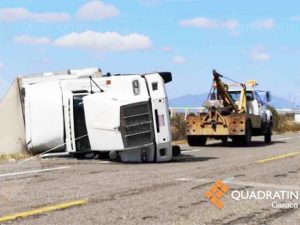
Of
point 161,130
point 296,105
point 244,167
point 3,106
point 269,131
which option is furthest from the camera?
point 296,105

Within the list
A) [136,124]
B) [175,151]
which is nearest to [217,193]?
[136,124]

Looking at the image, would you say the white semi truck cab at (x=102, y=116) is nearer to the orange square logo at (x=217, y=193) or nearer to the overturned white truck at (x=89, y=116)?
the overturned white truck at (x=89, y=116)

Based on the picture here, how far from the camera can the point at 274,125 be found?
37.0m

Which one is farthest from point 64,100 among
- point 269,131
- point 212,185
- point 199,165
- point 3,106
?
point 269,131

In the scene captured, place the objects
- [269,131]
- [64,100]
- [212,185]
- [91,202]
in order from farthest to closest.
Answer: [269,131], [64,100], [212,185], [91,202]

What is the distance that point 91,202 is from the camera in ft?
26.6

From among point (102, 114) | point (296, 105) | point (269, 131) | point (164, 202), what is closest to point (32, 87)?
point (102, 114)

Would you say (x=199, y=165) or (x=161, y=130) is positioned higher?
(x=161, y=130)

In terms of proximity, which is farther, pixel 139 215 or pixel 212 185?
pixel 212 185

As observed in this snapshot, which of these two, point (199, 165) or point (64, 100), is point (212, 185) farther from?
point (64, 100)

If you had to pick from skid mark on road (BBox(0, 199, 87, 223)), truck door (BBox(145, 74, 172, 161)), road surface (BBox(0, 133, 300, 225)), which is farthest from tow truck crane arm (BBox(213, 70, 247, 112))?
skid mark on road (BBox(0, 199, 87, 223))

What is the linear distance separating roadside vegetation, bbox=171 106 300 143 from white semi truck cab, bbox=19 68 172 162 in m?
10.5

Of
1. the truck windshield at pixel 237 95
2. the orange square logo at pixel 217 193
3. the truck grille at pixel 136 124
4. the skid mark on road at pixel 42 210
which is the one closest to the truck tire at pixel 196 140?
the truck windshield at pixel 237 95

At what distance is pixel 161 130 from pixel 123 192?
4.78m
